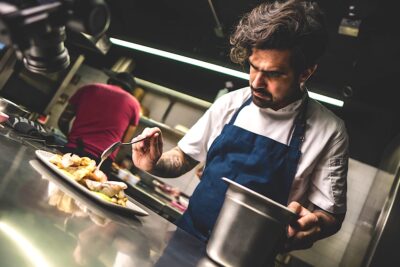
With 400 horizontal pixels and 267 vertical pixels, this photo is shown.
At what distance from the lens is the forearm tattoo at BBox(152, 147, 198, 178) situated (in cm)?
151

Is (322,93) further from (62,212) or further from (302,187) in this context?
(62,212)

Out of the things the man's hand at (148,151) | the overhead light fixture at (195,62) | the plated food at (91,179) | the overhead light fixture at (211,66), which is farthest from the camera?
the overhead light fixture at (195,62)

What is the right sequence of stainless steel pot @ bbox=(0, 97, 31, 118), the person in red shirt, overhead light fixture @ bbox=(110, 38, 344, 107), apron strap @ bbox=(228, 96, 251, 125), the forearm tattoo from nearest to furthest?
the forearm tattoo
apron strap @ bbox=(228, 96, 251, 125)
stainless steel pot @ bbox=(0, 97, 31, 118)
the person in red shirt
overhead light fixture @ bbox=(110, 38, 344, 107)

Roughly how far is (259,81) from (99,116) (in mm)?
1683

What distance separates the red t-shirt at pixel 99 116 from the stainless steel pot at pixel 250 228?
1.87m

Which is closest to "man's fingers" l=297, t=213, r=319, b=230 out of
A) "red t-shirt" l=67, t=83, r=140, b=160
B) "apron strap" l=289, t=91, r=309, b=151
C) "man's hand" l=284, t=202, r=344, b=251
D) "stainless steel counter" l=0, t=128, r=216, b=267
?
"man's hand" l=284, t=202, r=344, b=251

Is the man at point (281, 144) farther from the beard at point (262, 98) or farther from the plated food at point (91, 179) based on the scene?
the plated food at point (91, 179)

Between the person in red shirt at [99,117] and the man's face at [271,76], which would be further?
the person in red shirt at [99,117]

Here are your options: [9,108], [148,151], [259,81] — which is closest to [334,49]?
[259,81]

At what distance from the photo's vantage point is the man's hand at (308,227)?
0.91 metres

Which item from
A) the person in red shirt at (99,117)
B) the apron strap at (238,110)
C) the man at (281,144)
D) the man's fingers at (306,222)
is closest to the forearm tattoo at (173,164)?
the man at (281,144)

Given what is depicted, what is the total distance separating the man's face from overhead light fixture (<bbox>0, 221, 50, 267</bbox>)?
3.70 ft

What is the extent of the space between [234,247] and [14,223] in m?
0.54

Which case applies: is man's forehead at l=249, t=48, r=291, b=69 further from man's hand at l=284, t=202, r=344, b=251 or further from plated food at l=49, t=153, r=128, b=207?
plated food at l=49, t=153, r=128, b=207
